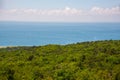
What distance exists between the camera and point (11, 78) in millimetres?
24312

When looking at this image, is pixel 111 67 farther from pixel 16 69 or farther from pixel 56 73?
pixel 16 69

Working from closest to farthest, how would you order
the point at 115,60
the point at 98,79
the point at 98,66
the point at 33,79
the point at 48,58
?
the point at 98,79, the point at 33,79, the point at 98,66, the point at 115,60, the point at 48,58

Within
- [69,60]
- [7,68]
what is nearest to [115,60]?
[69,60]

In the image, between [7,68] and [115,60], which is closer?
[7,68]

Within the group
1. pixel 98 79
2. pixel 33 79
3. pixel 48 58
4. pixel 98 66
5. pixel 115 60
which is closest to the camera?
pixel 98 79

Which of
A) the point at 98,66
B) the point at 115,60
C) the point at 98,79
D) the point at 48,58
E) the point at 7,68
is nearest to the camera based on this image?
the point at 98,79

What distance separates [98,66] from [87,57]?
5011 mm

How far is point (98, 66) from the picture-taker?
27062 millimetres

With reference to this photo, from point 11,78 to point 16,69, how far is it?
1.34 metres

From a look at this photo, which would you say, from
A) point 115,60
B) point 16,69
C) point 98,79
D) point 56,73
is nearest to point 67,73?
point 56,73

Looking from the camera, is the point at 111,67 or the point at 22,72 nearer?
the point at 22,72

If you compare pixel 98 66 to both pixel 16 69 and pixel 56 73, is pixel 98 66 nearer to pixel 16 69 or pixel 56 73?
pixel 56 73

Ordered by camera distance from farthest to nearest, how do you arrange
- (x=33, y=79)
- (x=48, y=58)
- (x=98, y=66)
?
1. (x=48, y=58)
2. (x=98, y=66)
3. (x=33, y=79)

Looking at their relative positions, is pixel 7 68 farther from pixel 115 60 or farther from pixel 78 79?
pixel 115 60
